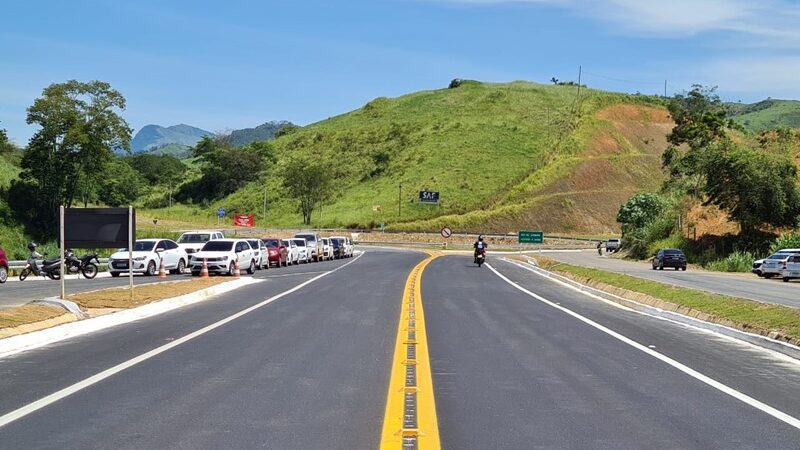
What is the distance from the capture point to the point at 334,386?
966 cm

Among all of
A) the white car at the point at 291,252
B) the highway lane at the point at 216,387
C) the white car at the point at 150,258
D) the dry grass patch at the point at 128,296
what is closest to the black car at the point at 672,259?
the white car at the point at 291,252

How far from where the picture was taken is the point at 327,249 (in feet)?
194

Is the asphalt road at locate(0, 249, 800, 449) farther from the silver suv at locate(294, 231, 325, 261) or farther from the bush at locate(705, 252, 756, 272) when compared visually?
the silver suv at locate(294, 231, 325, 261)

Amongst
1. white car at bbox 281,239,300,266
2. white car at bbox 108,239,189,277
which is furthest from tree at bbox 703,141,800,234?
white car at bbox 108,239,189,277

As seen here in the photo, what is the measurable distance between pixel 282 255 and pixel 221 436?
131 ft

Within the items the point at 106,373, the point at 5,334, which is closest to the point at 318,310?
the point at 5,334

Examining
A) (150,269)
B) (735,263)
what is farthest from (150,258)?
(735,263)

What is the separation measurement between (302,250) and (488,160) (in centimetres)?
8204

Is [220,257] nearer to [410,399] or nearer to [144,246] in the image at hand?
[144,246]

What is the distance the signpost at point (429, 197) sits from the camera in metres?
111

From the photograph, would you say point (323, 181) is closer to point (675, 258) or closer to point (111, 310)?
point (675, 258)

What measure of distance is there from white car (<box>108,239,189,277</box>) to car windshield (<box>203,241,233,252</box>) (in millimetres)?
1998

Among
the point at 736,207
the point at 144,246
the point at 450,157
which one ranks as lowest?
the point at 144,246

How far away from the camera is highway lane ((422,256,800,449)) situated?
7.39 m
